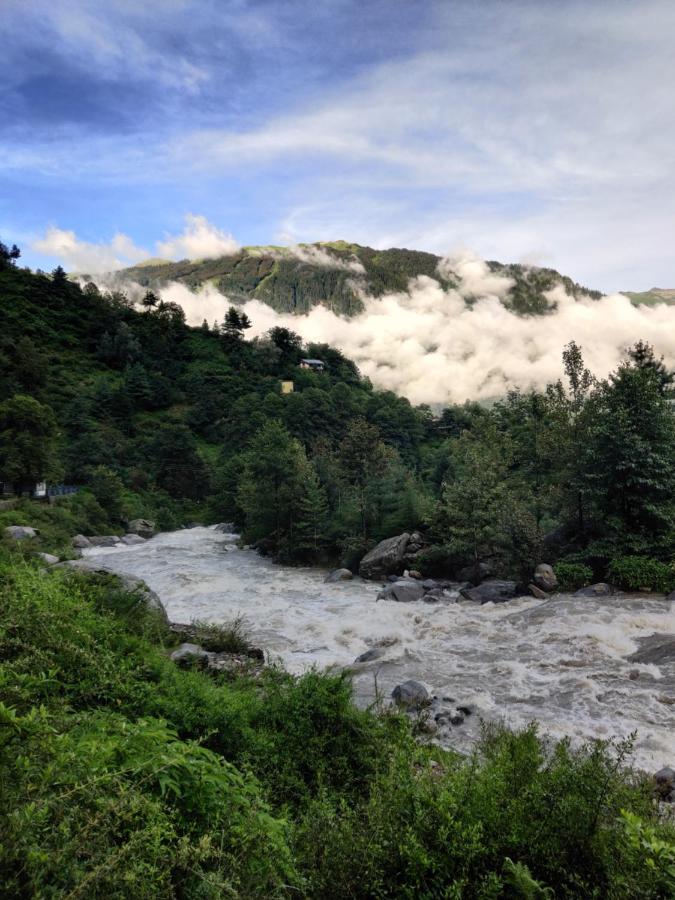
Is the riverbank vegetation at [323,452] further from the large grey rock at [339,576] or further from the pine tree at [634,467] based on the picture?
the large grey rock at [339,576]

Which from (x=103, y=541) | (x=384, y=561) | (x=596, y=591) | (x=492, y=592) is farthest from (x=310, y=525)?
(x=596, y=591)

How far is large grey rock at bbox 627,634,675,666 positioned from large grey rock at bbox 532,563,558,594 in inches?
299

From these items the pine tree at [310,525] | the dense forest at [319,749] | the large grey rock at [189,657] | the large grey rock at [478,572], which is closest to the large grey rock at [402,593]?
the large grey rock at [478,572]

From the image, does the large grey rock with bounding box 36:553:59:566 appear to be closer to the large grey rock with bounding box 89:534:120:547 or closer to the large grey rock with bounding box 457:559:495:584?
the large grey rock with bounding box 457:559:495:584

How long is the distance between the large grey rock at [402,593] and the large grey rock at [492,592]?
7.37ft

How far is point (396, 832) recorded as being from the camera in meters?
3.76

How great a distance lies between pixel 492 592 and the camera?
24203 millimetres

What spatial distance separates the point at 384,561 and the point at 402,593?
598cm

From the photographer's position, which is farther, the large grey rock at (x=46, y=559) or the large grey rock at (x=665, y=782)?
the large grey rock at (x=46, y=559)

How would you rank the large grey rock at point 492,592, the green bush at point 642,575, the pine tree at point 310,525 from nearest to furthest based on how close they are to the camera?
the green bush at point 642,575, the large grey rock at point 492,592, the pine tree at point 310,525

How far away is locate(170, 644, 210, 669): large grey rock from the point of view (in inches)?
417

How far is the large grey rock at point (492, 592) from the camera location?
23.8 meters

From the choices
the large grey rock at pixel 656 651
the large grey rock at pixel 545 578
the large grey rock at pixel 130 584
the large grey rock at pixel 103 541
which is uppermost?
the large grey rock at pixel 130 584

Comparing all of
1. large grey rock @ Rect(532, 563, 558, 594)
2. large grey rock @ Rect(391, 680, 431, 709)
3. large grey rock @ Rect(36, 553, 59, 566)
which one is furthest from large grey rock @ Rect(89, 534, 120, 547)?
large grey rock @ Rect(391, 680, 431, 709)
